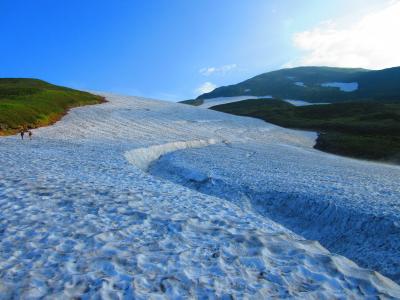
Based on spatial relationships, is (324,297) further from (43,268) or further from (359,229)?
(359,229)

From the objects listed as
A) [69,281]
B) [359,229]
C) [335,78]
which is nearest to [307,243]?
[359,229]

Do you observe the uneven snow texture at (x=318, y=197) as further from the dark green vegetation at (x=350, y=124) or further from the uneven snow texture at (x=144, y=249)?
the dark green vegetation at (x=350, y=124)

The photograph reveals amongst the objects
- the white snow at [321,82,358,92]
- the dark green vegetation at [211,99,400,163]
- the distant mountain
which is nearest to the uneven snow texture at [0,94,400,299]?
the dark green vegetation at [211,99,400,163]

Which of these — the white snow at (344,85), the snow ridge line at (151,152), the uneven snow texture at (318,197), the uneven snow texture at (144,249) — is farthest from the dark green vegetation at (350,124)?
the white snow at (344,85)

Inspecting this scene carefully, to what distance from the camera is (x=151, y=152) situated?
125 ft

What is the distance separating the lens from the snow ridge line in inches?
1281

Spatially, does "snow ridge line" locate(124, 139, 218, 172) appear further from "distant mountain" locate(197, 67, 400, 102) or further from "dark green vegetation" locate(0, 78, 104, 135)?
"distant mountain" locate(197, 67, 400, 102)

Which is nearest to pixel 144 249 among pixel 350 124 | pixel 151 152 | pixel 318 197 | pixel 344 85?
pixel 318 197

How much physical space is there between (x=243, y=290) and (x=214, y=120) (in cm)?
6835

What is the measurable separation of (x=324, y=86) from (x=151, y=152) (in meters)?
144

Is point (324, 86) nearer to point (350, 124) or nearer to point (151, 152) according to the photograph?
point (350, 124)

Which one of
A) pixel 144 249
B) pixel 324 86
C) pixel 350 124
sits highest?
pixel 324 86

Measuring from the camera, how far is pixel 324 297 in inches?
334

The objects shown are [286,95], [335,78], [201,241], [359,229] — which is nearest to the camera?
[201,241]
